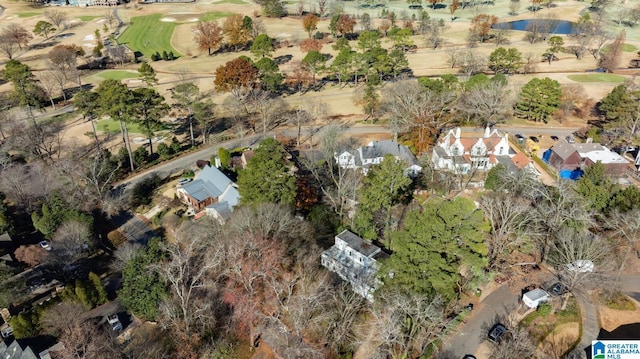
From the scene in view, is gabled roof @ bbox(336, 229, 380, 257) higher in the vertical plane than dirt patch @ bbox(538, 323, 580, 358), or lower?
higher

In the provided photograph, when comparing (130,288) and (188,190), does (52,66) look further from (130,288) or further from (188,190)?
(130,288)

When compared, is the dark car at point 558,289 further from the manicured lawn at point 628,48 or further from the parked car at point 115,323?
the manicured lawn at point 628,48

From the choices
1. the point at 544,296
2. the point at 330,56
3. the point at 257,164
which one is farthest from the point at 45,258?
the point at 330,56

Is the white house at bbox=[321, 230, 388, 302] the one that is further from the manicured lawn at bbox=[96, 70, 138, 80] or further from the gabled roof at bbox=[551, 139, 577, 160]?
the manicured lawn at bbox=[96, 70, 138, 80]

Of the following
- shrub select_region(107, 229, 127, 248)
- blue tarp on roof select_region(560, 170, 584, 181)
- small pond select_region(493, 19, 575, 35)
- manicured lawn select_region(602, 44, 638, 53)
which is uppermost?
small pond select_region(493, 19, 575, 35)

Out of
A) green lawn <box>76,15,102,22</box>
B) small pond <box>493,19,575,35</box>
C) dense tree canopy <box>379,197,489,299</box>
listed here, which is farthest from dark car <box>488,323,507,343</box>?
green lawn <box>76,15,102,22</box>

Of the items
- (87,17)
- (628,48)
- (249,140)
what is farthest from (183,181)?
(628,48)

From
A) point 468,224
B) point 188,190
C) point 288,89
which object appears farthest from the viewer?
point 288,89

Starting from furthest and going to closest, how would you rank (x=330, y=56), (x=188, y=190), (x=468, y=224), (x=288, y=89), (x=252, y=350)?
(x=330, y=56), (x=288, y=89), (x=188, y=190), (x=252, y=350), (x=468, y=224)
